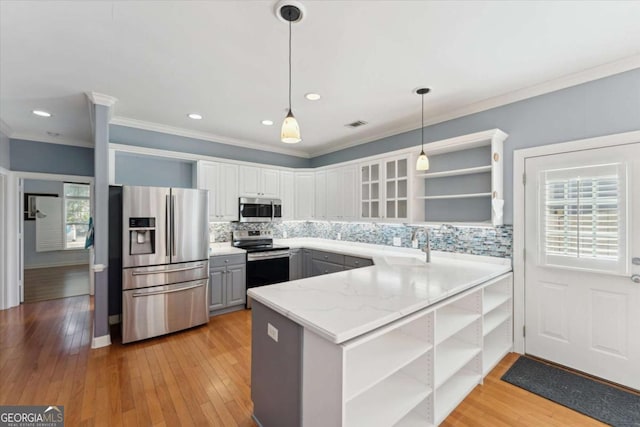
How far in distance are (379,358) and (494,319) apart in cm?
175

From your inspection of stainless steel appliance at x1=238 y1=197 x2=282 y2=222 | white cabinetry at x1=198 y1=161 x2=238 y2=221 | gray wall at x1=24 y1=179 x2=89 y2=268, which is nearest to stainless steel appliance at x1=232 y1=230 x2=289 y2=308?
stainless steel appliance at x1=238 y1=197 x2=282 y2=222

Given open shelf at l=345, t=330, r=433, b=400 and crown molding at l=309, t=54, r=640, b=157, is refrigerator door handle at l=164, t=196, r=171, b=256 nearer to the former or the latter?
open shelf at l=345, t=330, r=433, b=400

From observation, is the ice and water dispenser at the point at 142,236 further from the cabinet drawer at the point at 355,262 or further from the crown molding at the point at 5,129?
the crown molding at the point at 5,129

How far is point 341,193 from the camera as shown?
475 cm

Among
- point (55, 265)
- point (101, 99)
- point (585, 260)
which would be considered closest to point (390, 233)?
point (585, 260)

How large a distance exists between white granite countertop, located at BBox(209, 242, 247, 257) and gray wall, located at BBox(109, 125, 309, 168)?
1.51 meters

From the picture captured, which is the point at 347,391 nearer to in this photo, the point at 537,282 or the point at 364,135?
the point at 537,282

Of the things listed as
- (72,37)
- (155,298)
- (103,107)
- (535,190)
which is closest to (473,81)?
(535,190)

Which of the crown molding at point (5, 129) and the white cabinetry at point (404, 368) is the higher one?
the crown molding at point (5, 129)

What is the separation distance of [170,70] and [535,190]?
3.73 m

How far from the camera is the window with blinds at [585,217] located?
2.35 m

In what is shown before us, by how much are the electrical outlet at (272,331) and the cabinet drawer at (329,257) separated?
254cm

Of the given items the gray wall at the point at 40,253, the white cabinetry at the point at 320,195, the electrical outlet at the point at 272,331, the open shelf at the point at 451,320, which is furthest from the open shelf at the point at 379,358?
the gray wall at the point at 40,253

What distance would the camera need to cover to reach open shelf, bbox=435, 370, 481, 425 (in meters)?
1.98
